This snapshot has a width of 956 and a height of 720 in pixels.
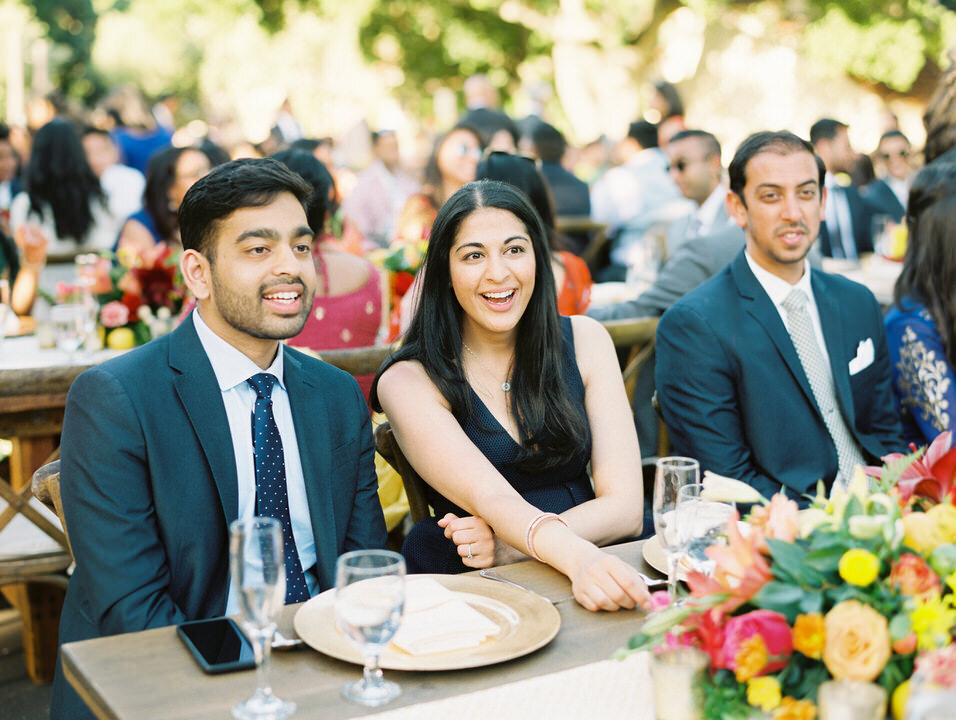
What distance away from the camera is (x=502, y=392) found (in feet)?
9.20

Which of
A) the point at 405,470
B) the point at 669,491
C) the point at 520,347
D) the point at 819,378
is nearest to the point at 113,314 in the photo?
the point at 405,470

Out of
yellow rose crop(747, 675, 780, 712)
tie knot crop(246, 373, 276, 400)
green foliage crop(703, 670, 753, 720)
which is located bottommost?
green foliage crop(703, 670, 753, 720)

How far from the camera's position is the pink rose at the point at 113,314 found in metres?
4.08

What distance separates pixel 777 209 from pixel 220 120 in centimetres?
1652

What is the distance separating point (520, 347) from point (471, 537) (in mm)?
674

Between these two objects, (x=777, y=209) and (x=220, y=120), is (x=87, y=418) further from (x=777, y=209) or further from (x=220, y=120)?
(x=220, y=120)

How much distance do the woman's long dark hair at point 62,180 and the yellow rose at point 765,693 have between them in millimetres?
6664

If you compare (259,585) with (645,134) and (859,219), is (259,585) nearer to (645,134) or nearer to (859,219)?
(859,219)

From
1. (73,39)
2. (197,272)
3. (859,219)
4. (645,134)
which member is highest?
(73,39)

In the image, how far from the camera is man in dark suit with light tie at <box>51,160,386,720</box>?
201 cm

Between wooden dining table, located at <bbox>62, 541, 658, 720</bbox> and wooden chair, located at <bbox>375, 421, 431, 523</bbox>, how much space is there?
3.34ft

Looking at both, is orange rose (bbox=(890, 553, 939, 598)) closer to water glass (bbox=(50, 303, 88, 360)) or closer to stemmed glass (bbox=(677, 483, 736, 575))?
stemmed glass (bbox=(677, 483, 736, 575))

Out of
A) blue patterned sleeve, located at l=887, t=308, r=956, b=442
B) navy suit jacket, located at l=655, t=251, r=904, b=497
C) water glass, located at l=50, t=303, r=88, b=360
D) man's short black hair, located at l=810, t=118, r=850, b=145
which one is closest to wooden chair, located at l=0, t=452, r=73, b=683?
water glass, located at l=50, t=303, r=88, b=360

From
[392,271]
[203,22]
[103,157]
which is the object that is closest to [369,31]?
[203,22]
